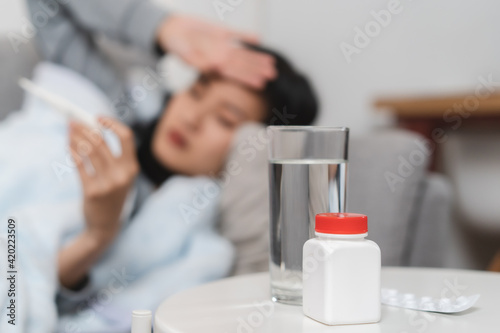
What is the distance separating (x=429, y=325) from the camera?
51 cm

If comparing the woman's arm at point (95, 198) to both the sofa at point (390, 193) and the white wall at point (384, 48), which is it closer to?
the sofa at point (390, 193)

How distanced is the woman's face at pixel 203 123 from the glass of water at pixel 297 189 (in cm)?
71

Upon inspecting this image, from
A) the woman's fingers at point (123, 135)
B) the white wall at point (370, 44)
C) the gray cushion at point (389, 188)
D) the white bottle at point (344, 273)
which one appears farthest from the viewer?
the white wall at point (370, 44)

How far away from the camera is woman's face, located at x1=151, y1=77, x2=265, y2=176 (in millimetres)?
1297

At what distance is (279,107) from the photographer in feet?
4.35

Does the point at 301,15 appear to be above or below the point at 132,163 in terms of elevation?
above

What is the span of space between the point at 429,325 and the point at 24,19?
1.03m

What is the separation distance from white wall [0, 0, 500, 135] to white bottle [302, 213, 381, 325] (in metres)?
0.88

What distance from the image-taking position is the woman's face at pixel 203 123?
1.30 meters

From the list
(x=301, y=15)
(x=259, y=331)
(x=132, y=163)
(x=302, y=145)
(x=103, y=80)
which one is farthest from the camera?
(x=301, y=15)

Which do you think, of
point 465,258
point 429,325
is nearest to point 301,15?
point 465,258

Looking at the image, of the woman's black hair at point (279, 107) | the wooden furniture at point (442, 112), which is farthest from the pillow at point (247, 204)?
the wooden furniture at point (442, 112)

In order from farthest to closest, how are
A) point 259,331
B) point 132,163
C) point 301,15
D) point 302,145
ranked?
point 301,15 < point 132,163 < point 302,145 < point 259,331

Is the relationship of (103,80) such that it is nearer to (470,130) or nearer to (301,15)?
(301,15)
